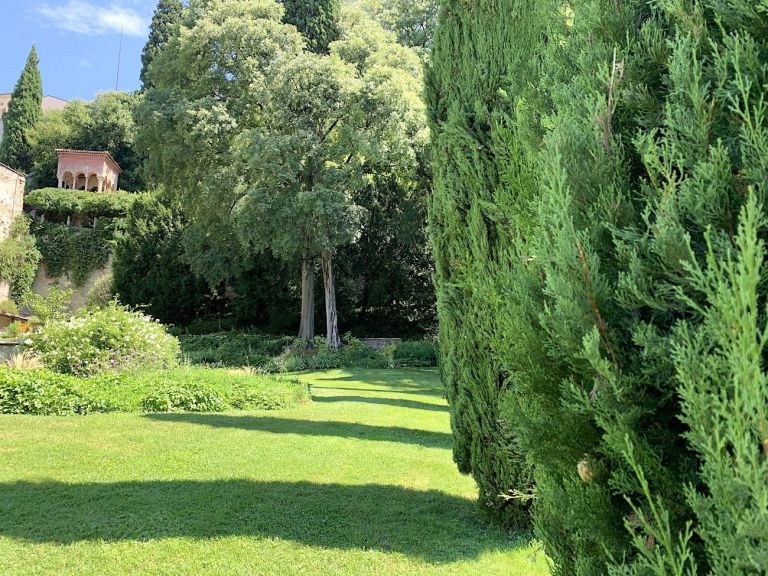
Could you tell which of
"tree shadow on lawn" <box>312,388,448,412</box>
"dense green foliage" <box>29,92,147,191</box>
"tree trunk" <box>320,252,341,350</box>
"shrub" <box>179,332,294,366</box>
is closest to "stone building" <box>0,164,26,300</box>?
"dense green foliage" <box>29,92,147,191</box>

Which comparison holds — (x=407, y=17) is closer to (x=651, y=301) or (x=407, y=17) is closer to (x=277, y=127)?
(x=277, y=127)

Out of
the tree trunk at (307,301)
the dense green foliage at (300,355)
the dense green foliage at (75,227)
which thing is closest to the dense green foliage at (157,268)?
the dense green foliage at (75,227)

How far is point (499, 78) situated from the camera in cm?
441

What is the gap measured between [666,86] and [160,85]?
22777 millimetres

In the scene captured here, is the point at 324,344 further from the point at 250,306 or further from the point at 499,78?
the point at 499,78

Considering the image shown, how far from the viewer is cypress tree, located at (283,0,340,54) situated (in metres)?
22.9

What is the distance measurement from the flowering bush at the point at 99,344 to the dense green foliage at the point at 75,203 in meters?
21.4

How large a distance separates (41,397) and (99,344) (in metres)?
2.66

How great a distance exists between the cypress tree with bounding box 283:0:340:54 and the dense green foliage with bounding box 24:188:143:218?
13.4m

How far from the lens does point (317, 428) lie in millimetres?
7492

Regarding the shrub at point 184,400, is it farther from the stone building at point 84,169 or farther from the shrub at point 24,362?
the stone building at point 84,169

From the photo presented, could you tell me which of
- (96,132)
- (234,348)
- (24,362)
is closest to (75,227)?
(96,132)

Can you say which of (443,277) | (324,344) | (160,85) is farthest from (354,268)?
(443,277)

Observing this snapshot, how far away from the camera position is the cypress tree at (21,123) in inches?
1478
